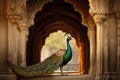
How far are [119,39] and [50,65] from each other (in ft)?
7.46

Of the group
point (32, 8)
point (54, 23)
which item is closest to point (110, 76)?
point (32, 8)

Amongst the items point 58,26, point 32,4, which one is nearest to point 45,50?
point 58,26

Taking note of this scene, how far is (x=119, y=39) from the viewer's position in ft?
48.9

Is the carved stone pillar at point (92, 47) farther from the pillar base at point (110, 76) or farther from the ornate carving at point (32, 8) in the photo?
the ornate carving at point (32, 8)

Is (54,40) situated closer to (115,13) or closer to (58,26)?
(58,26)

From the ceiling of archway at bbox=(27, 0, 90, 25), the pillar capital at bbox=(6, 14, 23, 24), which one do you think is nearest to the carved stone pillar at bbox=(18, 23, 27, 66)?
the pillar capital at bbox=(6, 14, 23, 24)

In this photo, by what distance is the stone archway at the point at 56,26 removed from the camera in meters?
21.7

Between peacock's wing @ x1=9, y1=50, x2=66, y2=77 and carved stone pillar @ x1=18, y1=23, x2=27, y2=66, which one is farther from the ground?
carved stone pillar @ x1=18, y1=23, x2=27, y2=66

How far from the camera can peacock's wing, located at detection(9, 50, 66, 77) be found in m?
14.7

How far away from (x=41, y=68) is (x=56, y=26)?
12.0 metres

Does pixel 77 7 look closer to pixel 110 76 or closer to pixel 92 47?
pixel 92 47

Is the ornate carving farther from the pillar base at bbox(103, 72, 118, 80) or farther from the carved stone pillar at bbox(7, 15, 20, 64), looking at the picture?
the pillar base at bbox(103, 72, 118, 80)

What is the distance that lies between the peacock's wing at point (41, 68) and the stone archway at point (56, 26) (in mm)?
5677

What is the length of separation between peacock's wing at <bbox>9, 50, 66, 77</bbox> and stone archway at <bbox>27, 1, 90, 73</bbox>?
5.68 metres
